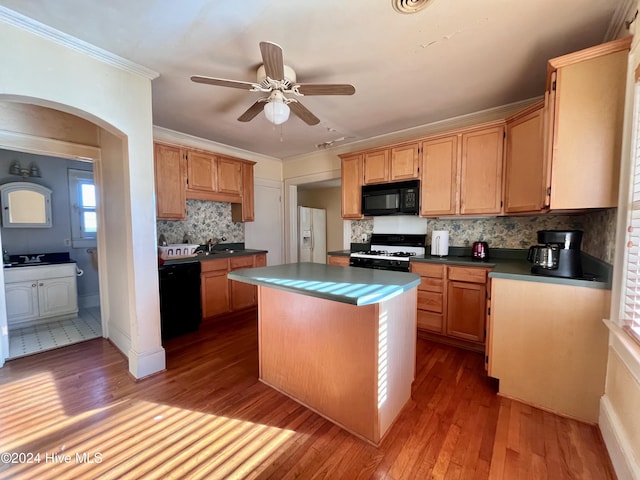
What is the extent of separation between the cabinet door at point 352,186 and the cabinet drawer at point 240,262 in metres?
1.51

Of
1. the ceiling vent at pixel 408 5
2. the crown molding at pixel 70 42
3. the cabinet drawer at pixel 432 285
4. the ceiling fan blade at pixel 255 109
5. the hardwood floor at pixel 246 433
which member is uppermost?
the ceiling vent at pixel 408 5

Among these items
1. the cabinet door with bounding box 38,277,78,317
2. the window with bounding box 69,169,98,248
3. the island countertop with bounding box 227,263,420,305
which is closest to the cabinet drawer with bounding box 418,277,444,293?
the island countertop with bounding box 227,263,420,305

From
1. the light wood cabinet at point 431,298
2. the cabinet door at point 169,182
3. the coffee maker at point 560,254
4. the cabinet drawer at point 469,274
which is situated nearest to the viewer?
the coffee maker at point 560,254

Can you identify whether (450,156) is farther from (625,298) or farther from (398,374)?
(398,374)

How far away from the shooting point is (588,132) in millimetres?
1505

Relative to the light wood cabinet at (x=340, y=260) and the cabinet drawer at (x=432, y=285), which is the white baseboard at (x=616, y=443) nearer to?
the cabinet drawer at (x=432, y=285)

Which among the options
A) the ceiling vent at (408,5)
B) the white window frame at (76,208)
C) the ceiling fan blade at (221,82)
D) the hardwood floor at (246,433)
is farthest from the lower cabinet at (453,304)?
the white window frame at (76,208)

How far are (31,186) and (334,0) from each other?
4.58 metres

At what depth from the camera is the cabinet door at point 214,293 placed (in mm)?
3230

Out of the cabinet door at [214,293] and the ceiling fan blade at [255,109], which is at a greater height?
the ceiling fan blade at [255,109]

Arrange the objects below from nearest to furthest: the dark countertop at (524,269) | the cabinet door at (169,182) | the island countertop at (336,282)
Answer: the island countertop at (336,282), the dark countertop at (524,269), the cabinet door at (169,182)

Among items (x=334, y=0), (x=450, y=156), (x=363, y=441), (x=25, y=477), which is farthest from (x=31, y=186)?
(x=450, y=156)

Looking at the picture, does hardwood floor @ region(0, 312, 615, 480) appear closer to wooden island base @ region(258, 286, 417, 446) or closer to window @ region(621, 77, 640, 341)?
wooden island base @ region(258, 286, 417, 446)

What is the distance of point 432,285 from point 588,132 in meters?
1.72
